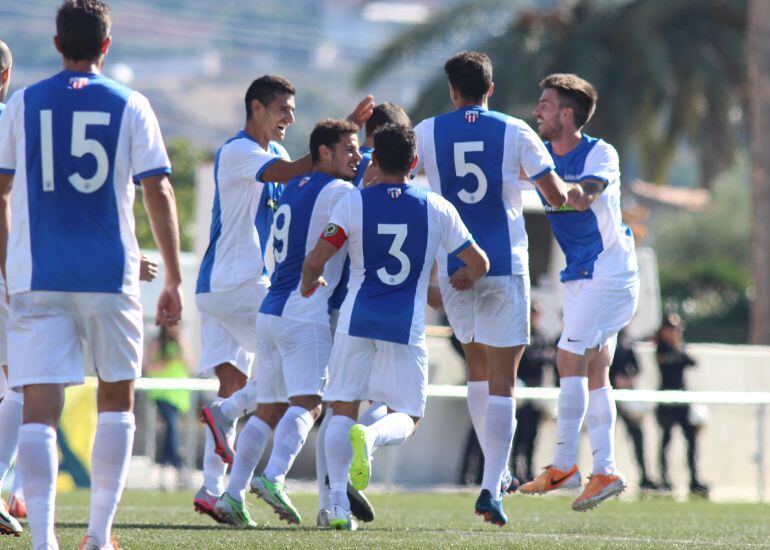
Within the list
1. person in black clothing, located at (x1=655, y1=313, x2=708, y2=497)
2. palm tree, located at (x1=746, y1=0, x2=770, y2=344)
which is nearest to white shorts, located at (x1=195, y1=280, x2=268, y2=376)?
person in black clothing, located at (x1=655, y1=313, x2=708, y2=497)

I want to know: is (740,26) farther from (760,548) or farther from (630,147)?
(760,548)

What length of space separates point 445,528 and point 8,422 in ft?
8.92

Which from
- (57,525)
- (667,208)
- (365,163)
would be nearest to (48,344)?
(57,525)

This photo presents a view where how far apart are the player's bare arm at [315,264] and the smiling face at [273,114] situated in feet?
4.03

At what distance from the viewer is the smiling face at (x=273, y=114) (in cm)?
891

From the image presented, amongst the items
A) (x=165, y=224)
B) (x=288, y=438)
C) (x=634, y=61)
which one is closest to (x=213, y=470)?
(x=288, y=438)

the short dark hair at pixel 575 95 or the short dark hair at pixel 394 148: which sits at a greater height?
the short dark hair at pixel 575 95

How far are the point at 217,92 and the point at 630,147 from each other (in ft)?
507

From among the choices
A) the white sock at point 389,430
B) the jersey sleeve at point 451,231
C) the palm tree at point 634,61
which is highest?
the palm tree at point 634,61

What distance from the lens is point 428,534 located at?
8.33m

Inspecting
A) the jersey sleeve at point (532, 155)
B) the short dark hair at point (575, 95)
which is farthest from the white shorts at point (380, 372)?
the short dark hair at point (575, 95)

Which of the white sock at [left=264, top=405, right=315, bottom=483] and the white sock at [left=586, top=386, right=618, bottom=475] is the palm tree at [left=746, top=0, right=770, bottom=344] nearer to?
the white sock at [left=586, top=386, right=618, bottom=475]

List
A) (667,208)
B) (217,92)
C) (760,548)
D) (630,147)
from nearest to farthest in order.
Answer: (760,548) < (630,147) < (667,208) < (217,92)

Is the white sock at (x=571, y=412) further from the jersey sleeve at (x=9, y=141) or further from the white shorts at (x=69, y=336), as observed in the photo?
the jersey sleeve at (x=9, y=141)
